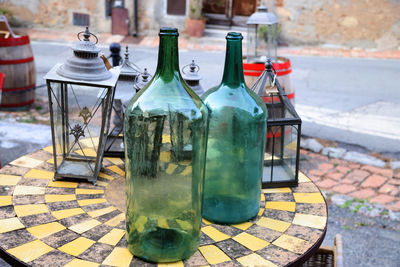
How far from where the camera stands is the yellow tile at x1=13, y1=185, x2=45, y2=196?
4.89ft

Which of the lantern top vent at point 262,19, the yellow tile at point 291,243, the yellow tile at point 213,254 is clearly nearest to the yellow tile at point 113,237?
the yellow tile at point 213,254

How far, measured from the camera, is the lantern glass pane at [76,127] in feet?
5.12

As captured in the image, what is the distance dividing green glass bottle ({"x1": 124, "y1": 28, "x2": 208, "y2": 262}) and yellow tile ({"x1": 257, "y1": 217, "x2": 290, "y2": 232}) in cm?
28

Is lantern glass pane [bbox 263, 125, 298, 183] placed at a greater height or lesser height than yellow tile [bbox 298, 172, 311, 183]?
greater

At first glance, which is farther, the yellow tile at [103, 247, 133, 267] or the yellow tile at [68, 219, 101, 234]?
the yellow tile at [68, 219, 101, 234]

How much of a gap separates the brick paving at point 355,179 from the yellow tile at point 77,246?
226 cm

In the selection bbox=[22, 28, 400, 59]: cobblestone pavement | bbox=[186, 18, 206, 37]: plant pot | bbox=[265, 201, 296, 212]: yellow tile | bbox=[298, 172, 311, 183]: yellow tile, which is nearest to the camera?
bbox=[265, 201, 296, 212]: yellow tile

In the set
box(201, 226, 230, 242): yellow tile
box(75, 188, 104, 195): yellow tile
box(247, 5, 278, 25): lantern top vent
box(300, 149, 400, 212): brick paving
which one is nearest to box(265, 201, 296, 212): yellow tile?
box(201, 226, 230, 242): yellow tile

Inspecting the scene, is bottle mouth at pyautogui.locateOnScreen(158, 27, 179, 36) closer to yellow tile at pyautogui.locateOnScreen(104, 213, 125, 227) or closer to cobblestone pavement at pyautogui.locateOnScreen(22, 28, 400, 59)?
yellow tile at pyautogui.locateOnScreen(104, 213, 125, 227)

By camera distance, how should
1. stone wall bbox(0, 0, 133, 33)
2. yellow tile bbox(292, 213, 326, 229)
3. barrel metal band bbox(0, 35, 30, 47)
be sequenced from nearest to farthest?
yellow tile bbox(292, 213, 326, 229), barrel metal band bbox(0, 35, 30, 47), stone wall bbox(0, 0, 133, 33)

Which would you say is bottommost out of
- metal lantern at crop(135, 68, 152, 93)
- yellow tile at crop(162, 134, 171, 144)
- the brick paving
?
the brick paving

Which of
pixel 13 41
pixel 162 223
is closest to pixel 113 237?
pixel 162 223

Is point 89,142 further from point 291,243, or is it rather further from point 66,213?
point 291,243

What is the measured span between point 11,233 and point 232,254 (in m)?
0.63
